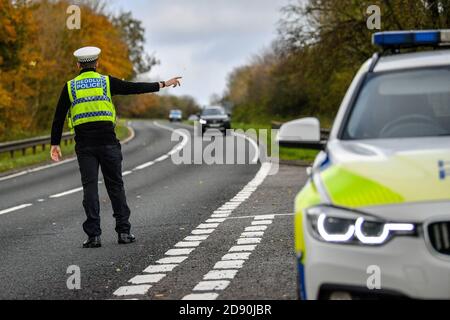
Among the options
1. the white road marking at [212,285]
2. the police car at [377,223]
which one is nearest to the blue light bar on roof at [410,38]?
the police car at [377,223]

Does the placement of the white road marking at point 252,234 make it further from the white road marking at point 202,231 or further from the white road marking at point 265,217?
the white road marking at point 265,217

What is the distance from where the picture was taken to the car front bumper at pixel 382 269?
4.12m

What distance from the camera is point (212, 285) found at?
6.74 meters

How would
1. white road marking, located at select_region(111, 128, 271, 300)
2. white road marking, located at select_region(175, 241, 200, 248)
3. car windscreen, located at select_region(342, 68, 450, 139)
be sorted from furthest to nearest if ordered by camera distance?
white road marking, located at select_region(175, 241, 200, 248)
white road marking, located at select_region(111, 128, 271, 300)
car windscreen, located at select_region(342, 68, 450, 139)

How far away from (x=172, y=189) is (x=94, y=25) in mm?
47554

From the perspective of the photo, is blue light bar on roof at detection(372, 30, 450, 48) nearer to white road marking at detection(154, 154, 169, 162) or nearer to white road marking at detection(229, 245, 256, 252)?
white road marking at detection(229, 245, 256, 252)

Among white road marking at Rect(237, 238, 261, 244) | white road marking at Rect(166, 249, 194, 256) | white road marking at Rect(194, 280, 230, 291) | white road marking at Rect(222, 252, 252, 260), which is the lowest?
white road marking at Rect(237, 238, 261, 244)

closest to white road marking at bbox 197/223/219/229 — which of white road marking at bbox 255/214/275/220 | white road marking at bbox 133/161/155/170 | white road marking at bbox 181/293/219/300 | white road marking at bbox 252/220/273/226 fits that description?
white road marking at bbox 252/220/273/226

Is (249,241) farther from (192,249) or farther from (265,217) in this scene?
(265,217)

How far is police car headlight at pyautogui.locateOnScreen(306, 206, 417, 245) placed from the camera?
420 cm

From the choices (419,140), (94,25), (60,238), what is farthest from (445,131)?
(94,25)

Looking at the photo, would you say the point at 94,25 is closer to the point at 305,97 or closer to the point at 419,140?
the point at 305,97

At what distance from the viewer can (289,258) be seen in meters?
7.99

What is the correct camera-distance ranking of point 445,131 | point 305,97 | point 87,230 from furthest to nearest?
point 305,97
point 87,230
point 445,131
